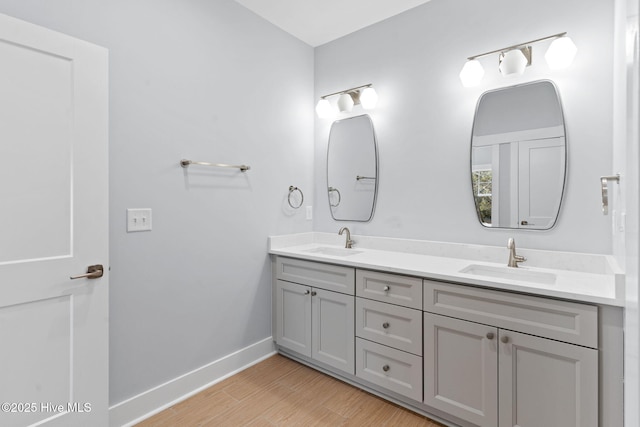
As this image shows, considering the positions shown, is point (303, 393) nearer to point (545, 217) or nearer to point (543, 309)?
point (543, 309)

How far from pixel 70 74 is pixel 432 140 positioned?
2.13m

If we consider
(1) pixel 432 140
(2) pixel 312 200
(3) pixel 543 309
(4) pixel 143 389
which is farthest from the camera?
(2) pixel 312 200

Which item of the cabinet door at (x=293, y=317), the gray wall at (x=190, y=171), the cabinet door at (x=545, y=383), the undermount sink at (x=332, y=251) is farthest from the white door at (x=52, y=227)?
the cabinet door at (x=545, y=383)

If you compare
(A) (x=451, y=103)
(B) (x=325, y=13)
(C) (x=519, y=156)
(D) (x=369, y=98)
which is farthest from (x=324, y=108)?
(C) (x=519, y=156)

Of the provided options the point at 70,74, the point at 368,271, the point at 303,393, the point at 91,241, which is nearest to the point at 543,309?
the point at 368,271

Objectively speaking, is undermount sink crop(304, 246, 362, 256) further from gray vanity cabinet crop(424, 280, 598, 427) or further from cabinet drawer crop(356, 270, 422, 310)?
gray vanity cabinet crop(424, 280, 598, 427)

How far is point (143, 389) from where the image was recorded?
74.0 inches

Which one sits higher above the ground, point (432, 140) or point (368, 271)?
point (432, 140)

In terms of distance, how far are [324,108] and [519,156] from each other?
1.57 meters

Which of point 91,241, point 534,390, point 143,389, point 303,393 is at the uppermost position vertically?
point 91,241

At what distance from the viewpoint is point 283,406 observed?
2.00 meters

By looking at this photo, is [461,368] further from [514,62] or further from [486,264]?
[514,62]

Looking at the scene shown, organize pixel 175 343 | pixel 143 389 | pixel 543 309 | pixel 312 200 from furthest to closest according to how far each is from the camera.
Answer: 1. pixel 312 200
2. pixel 175 343
3. pixel 143 389
4. pixel 543 309

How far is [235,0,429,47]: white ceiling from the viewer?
7.81 ft
